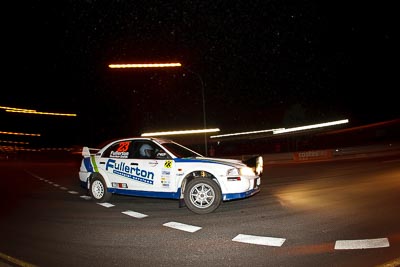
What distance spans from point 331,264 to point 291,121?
63822 millimetres

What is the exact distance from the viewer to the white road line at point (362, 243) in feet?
18.0

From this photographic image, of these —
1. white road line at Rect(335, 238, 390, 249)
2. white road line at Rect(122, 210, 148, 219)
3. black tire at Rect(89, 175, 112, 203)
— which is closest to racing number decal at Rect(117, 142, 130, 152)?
black tire at Rect(89, 175, 112, 203)

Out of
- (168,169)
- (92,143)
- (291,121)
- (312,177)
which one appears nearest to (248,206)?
(168,169)

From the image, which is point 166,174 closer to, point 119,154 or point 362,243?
point 119,154

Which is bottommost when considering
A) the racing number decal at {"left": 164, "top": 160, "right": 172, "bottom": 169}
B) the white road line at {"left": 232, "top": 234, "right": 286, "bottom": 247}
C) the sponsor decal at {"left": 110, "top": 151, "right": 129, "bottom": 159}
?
the white road line at {"left": 232, "top": 234, "right": 286, "bottom": 247}

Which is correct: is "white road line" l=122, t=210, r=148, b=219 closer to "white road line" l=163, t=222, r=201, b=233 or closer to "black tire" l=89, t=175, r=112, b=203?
"white road line" l=163, t=222, r=201, b=233

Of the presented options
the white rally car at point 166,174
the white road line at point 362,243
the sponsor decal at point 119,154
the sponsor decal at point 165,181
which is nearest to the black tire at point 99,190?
the white rally car at point 166,174

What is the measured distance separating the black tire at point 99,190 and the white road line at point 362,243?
620cm

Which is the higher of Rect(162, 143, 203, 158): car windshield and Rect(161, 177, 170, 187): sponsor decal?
Rect(162, 143, 203, 158): car windshield

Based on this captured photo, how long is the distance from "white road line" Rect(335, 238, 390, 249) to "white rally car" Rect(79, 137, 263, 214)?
2.96 metres

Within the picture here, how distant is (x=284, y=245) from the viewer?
5.81 meters

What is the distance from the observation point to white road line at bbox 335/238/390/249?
5500 mm

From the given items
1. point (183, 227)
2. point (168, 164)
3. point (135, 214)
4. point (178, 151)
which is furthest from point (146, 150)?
point (183, 227)

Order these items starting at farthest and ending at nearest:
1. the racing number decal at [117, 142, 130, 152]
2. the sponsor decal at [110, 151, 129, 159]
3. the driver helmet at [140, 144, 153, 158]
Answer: the racing number decal at [117, 142, 130, 152], the sponsor decal at [110, 151, 129, 159], the driver helmet at [140, 144, 153, 158]
